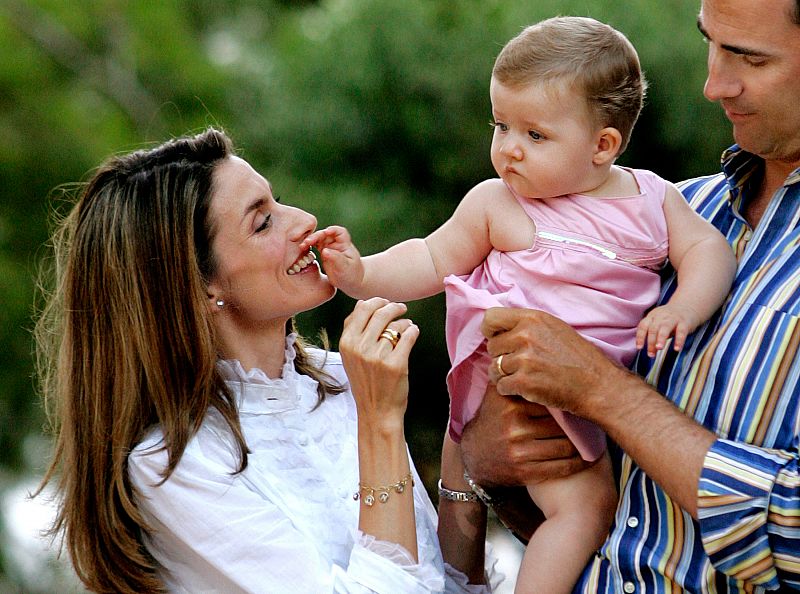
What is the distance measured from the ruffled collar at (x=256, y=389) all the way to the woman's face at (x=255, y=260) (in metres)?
0.13

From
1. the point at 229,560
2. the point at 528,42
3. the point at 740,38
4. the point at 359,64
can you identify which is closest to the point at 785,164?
the point at 740,38

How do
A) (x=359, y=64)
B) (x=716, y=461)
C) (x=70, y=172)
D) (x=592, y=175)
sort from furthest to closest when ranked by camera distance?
(x=70, y=172), (x=359, y=64), (x=592, y=175), (x=716, y=461)

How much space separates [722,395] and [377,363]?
69 centimetres

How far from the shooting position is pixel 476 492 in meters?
2.58

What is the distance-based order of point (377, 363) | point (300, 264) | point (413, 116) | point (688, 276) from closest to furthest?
point (688, 276), point (377, 363), point (300, 264), point (413, 116)

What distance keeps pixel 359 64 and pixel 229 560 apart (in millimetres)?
2974

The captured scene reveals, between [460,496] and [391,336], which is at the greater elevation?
[391,336]

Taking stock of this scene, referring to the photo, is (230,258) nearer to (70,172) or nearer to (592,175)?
(592,175)

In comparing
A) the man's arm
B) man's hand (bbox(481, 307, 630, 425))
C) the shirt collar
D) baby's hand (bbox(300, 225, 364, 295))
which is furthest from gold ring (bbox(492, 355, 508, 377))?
the shirt collar

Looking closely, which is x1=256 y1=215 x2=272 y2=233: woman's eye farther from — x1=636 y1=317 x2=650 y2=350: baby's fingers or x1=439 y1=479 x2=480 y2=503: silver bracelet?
x1=636 y1=317 x2=650 y2=350: baby's fingers

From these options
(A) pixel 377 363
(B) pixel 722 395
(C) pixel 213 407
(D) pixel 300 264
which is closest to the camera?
(B) pixel 722 395

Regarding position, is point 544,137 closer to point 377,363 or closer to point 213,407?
point 377,363

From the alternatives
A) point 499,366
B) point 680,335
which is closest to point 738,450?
point 680,335

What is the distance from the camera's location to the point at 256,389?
252 cm
